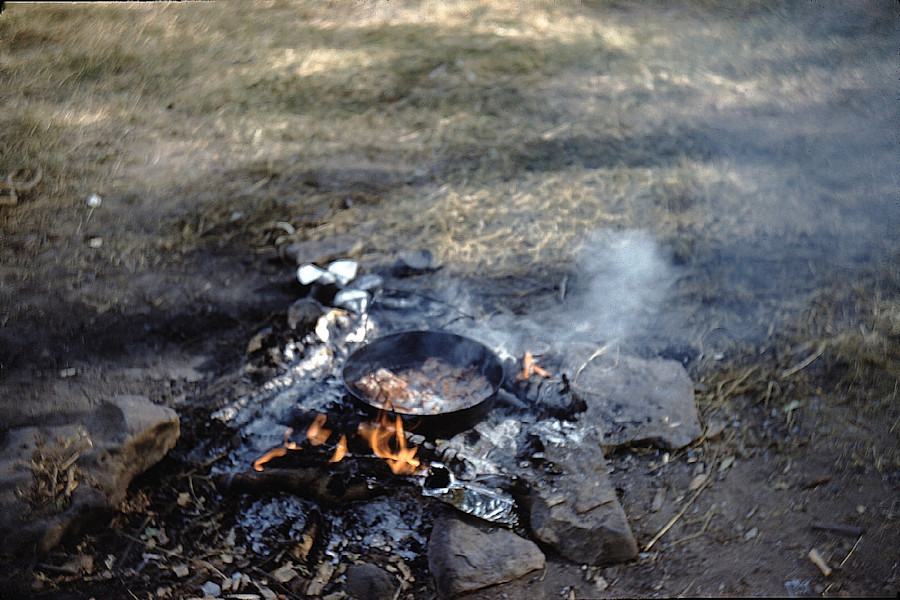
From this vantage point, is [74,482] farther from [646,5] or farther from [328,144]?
[646,5]

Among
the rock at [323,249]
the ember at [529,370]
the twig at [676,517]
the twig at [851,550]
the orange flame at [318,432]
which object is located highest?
the orange flame at [318,432]

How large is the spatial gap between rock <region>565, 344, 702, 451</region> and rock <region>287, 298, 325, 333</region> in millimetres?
1526

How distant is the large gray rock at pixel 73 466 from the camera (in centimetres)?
257

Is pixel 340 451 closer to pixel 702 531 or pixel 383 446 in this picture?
pixel 383 446

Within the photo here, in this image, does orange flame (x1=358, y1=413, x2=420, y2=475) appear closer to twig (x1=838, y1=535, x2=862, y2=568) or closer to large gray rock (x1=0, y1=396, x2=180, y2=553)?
large gray rock (x1=0, y1=396, x2=180, y2=553)

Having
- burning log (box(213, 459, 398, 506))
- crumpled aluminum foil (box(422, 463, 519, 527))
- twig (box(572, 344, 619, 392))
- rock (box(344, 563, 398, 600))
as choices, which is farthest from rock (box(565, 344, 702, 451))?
rock (box(344, 563, 398, 600))

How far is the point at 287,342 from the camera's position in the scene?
3871 mm

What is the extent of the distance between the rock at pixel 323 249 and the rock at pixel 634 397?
186cm

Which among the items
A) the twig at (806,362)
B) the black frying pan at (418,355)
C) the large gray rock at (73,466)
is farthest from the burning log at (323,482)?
the twig at (806,362)

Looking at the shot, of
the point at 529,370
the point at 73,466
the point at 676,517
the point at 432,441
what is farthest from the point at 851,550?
the point at 73,466

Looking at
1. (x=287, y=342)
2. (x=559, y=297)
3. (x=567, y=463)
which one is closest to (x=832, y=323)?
(x=559, y=297)

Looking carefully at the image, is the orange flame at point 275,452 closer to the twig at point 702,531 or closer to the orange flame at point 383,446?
the orange flame at point 383,446

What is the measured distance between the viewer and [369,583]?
2.63 meters

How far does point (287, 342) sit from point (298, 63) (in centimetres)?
497
